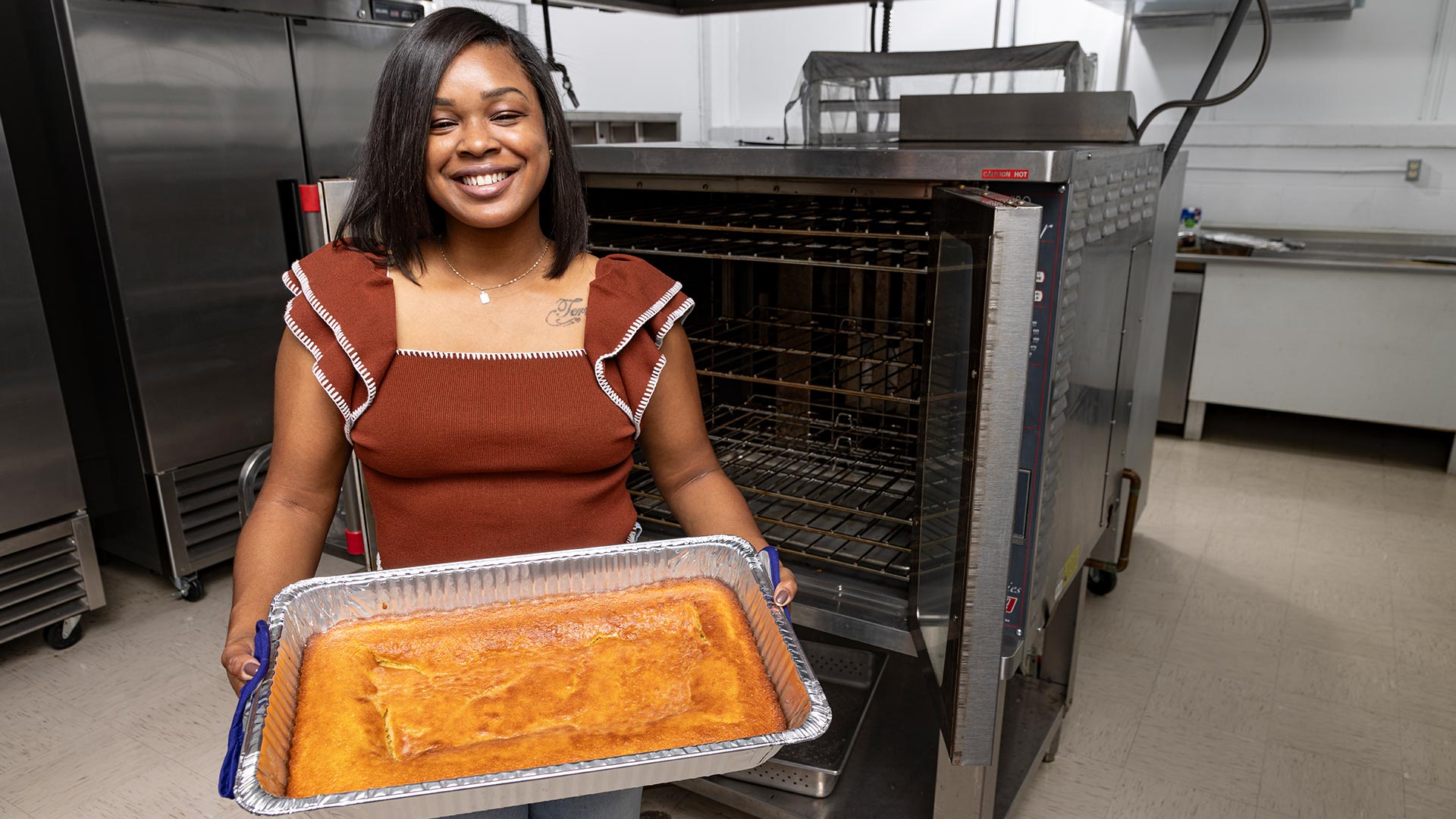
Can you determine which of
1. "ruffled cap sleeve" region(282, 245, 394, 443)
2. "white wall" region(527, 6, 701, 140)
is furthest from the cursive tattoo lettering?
"white wall" region(527, 6, 701, 140)

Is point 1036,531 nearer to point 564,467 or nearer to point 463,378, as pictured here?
point 564,467

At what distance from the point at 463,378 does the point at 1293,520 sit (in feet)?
11.4

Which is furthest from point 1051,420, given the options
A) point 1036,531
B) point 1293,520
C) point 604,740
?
point 1293,520

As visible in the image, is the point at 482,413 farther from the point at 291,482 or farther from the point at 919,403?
the point at 919,403

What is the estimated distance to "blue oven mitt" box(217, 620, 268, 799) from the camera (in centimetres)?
89

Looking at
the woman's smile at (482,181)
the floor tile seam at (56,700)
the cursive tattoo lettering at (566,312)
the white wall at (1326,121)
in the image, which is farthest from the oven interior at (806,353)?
the white wall at (1326,121)

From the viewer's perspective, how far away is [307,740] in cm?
102

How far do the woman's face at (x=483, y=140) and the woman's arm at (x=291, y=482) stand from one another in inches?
12.1

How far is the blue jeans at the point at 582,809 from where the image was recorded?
1.21 m

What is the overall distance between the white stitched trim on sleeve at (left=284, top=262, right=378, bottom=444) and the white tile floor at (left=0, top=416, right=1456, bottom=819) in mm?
1230

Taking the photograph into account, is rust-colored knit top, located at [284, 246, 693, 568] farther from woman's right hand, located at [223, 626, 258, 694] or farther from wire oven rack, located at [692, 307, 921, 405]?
wire oven rack, located at [692, 307, 921, 405]

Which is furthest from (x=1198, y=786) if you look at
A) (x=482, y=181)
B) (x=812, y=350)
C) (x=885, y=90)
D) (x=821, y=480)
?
(x=482, y=181)

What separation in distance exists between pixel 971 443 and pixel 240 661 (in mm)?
978

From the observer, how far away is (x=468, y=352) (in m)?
1.33
